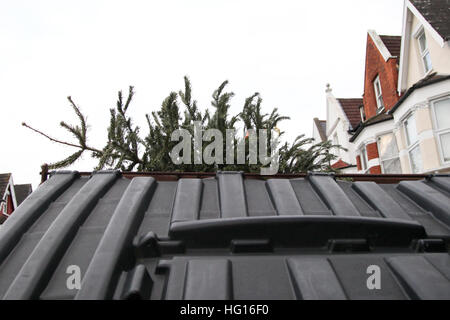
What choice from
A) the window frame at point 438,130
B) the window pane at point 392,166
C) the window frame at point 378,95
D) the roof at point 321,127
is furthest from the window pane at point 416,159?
the roof at point 321,127

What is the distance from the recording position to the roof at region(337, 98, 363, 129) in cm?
2220

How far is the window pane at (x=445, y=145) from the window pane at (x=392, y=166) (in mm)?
3611

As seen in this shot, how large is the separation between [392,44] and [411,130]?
6.50 meters

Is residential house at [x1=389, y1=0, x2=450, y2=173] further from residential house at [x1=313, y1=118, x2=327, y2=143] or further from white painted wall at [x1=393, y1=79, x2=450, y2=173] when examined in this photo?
residential house at [x1=313, y1=118, x2=327, y2=143]

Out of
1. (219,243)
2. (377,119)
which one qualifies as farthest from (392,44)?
(219,243)

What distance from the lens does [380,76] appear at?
16781 millimetres

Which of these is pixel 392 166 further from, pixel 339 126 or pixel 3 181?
pixel 3 181

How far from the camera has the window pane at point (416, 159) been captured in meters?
12.8

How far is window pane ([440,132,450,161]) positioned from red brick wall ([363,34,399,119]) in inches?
152

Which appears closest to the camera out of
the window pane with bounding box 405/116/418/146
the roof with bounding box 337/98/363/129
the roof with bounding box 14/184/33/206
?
the window pane with bounding box 405/116/418/146

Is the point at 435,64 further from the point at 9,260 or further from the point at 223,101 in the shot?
the point at 9,260

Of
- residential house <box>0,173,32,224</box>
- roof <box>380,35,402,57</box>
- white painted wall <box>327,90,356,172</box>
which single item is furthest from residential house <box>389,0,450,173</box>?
residential house <box>0,173,32,224</box>

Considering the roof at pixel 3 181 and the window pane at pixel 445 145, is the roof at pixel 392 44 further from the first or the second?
the roof at pixel 3 181

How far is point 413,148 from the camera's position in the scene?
13.2 meters
